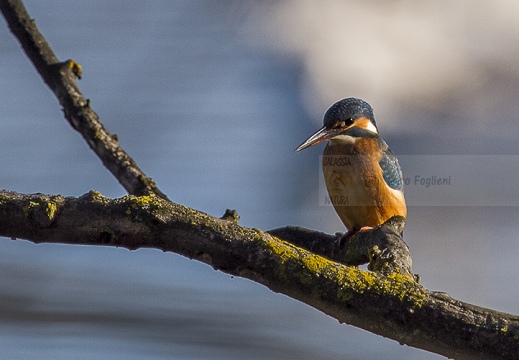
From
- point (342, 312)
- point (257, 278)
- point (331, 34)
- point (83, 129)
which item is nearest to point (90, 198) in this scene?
point (257, 278)

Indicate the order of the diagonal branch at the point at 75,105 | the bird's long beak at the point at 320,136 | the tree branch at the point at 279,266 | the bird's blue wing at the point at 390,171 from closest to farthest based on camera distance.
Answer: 1. the tree branch at the point at 279,266
2. the diagonal branch at the point at 75,105
3. the bird's long beak at the point at 320,136
4. the bird's blue wing at the point at 390,171

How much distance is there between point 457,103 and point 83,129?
7.46 feet

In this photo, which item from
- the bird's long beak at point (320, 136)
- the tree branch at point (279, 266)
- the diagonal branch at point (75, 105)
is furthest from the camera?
the bird's long beak at point (320, 136)

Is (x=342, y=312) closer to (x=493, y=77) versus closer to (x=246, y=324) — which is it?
(x=246, y=324)

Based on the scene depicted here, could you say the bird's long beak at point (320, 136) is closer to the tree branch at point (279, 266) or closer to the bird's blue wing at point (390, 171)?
the bird's blue wing at point (390, 171)

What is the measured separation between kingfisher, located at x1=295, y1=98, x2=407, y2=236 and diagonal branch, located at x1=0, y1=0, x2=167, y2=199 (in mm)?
825

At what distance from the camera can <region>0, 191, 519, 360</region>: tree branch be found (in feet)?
4.02

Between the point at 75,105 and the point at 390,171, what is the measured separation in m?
1.26

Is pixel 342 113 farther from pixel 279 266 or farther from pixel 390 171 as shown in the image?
pixel 279 266

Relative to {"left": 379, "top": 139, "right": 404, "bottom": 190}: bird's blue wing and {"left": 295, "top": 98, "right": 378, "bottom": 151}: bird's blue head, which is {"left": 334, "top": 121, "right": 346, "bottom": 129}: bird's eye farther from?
{"left": 379, "top": 139, "right": 404, "bottom": 190}: bird's blue wing

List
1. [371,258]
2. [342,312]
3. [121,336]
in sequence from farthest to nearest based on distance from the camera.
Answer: [121,336], [371,258], [342,312]

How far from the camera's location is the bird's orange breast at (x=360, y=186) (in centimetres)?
279

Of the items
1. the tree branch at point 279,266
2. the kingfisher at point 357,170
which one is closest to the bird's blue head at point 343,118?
the kingfisher at point 357,170

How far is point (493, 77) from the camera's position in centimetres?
379
